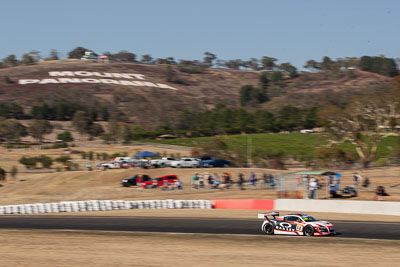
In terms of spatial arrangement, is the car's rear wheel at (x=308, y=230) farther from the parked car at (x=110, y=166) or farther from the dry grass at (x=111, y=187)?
the parked car at (x=110, y=166)

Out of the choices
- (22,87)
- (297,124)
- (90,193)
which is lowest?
(90,193)

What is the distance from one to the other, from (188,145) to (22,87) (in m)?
88.7

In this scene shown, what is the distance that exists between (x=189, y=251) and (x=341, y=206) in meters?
14.3

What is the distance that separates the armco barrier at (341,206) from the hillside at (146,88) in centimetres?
9545

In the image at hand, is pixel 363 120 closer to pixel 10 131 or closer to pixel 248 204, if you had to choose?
pixel 248 204

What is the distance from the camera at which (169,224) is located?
26.2m

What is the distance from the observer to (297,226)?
21.4 metres

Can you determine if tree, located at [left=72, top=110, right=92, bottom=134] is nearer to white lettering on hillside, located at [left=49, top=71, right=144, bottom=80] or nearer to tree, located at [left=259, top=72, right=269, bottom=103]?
white lettering on hillside, located at [left=49, top=71, right=144, bottom=80]

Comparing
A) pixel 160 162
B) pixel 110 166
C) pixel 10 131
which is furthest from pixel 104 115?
pixel 160 162

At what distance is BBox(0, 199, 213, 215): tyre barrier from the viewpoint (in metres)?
35.0

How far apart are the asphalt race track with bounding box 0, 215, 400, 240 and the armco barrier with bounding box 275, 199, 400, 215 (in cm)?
392

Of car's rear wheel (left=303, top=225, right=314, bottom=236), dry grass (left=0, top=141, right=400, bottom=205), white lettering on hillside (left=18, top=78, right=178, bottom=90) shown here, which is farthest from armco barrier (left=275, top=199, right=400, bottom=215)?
white lettering on hillside (left=18, top=78, right=178, bottom=90)

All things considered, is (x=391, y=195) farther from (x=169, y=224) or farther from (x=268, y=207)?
(x=169, y=224)

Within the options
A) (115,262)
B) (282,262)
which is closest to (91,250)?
(115,262)
